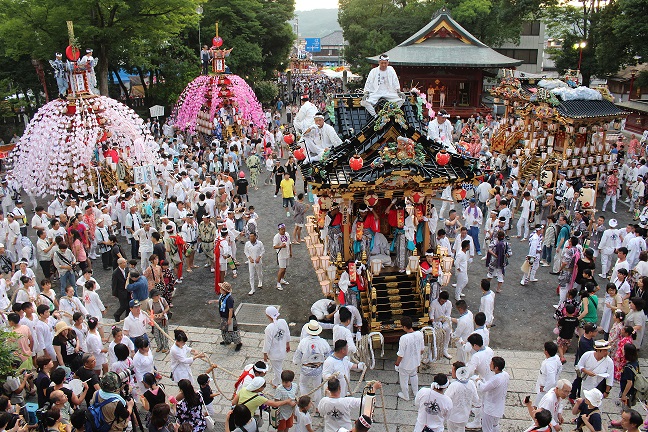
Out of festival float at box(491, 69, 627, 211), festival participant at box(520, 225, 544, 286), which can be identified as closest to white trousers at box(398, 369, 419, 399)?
festival participant at box(520, 225, 544, 286)

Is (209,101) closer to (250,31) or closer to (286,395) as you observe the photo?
(250,31)

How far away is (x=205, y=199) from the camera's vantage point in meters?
16.2

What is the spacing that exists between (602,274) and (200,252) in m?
11.0

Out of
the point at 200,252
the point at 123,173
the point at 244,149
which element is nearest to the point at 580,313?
the point at 200,252

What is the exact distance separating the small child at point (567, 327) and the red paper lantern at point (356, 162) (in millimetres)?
4627

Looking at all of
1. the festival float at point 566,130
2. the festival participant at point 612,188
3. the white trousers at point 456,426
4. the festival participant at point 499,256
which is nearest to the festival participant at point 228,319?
the white trousers at point 456,426

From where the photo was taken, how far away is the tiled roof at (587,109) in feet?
63.0

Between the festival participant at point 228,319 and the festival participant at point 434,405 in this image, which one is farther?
the festival participant at point 228,319

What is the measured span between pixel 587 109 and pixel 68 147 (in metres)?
18.6

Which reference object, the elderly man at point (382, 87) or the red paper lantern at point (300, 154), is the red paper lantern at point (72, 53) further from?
A: the elderly man at point (382, 87)

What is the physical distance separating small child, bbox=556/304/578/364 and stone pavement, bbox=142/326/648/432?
0.28 meters

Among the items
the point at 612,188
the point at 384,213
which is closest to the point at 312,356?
the point at 384,213

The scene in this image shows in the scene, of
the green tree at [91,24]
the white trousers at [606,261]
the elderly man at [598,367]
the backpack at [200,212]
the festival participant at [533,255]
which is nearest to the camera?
the elderly man at [598,367]

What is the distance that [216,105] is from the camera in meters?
27.4
